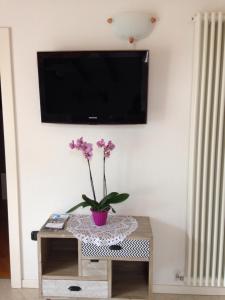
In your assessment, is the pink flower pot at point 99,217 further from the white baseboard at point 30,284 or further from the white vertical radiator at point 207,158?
the white baseboard at point 30,284

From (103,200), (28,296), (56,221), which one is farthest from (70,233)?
(28,296)

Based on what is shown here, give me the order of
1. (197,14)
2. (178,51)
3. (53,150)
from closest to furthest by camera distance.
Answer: (197,14) → (178,51) → (53,150)

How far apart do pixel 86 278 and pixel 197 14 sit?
6.21 ft

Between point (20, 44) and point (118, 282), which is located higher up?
point (20, 44)

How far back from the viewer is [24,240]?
2494 millimetres

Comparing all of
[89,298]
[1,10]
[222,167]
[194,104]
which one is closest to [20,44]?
[1,10]

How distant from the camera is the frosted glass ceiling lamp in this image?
213cm

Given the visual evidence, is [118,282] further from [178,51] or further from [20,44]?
[20,44]

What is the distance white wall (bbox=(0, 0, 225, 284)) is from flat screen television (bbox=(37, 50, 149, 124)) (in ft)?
0.41

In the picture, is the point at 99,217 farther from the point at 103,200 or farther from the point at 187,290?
the point at 187,290

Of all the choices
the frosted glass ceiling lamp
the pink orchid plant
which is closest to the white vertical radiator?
the frosted glass ceiling lamp

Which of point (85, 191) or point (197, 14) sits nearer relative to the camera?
point (197, 14)

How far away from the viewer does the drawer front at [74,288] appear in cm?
212

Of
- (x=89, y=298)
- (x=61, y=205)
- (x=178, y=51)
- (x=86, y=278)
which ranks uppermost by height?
(x=178, y=51)
